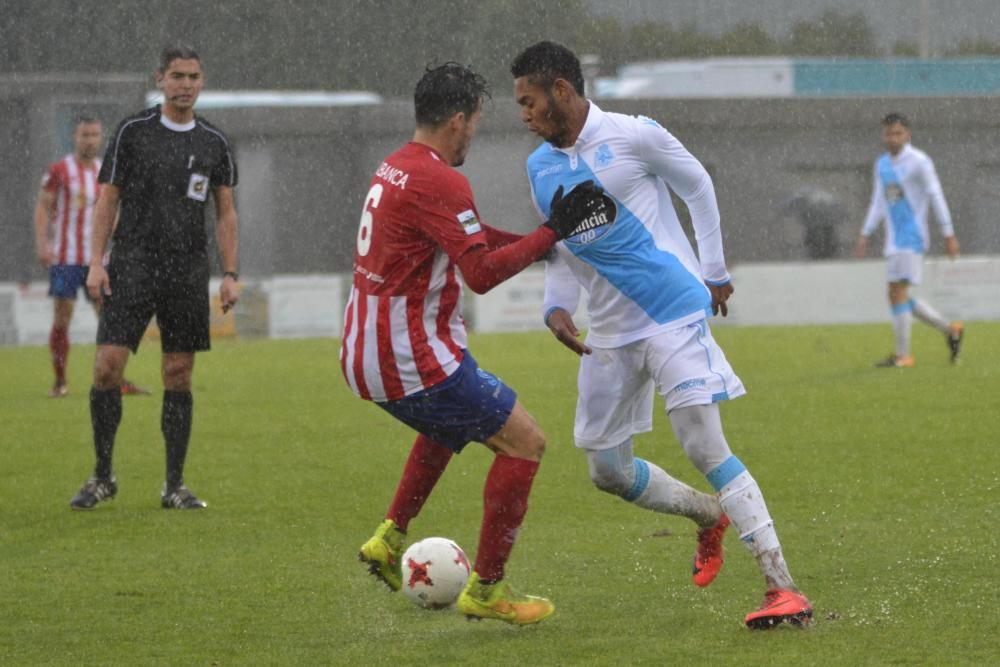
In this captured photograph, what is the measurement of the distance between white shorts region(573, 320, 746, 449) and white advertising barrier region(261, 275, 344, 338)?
54.9 ft

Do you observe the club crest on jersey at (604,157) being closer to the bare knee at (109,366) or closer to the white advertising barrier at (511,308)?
the bare knee at (109,366)

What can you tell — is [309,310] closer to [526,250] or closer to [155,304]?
[155,304]

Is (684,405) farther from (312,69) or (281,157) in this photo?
(312,69)

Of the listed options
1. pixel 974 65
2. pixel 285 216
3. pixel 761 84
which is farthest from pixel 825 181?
pixel 285 216

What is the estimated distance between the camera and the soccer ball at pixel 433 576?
6.00 meters

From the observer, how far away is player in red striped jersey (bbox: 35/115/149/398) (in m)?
14.5

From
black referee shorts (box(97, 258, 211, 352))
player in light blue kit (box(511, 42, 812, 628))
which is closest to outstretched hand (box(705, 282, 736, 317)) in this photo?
player in light blue kit (box(511, 42, 812, 628))

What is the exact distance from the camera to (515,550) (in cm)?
730

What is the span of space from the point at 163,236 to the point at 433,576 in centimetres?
310

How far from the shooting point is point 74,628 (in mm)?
5898

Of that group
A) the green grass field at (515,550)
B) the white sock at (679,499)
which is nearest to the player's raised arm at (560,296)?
the white sock at (679,499)

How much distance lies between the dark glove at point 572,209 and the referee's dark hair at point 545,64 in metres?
0.53

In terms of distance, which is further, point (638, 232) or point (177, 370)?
A: point (177, 370)

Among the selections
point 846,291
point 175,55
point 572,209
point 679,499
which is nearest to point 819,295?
point 846,291
